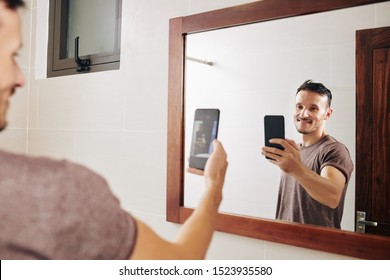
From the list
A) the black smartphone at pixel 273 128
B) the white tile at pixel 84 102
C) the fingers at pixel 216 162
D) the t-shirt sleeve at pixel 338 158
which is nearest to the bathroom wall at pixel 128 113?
the white tile at pixel 84 102

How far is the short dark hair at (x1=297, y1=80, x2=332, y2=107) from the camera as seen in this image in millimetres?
672

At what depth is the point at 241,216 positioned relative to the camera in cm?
76

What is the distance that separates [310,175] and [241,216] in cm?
16

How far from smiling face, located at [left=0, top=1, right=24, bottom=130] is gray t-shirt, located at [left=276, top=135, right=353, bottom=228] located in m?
0.48

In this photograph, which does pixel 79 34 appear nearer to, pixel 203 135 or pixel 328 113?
pixel 203 135

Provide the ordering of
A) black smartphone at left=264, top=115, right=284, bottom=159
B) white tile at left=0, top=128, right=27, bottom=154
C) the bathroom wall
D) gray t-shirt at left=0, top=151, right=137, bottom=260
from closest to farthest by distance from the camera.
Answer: gray t-shirt at left=0, top=151, right=137, bottom=260, white tile at left=0, top=128, right=27, bottom=154, black smartphone at left=264, top=115, right=284, bottom=159, the bathroom wall

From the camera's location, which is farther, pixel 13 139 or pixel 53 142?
pixel 53 142

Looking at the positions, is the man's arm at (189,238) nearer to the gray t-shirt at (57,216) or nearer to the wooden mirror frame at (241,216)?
the gray t-shirt at (57,216)

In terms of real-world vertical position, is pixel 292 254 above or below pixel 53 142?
below

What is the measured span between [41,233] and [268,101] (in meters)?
0.47

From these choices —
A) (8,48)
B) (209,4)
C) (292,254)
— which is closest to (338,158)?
(292,254)

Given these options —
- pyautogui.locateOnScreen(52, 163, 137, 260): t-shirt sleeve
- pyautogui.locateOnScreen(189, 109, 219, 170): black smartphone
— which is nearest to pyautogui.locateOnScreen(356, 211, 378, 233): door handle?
pyautogui.locateOnScreen(189, 109, 219, 170): black smartphone

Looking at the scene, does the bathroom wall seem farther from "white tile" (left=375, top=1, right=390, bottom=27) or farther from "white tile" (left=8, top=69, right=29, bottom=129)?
"white tile" (left=375, top=1, right=390, bottom=27)

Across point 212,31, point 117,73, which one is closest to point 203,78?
point 212,31
